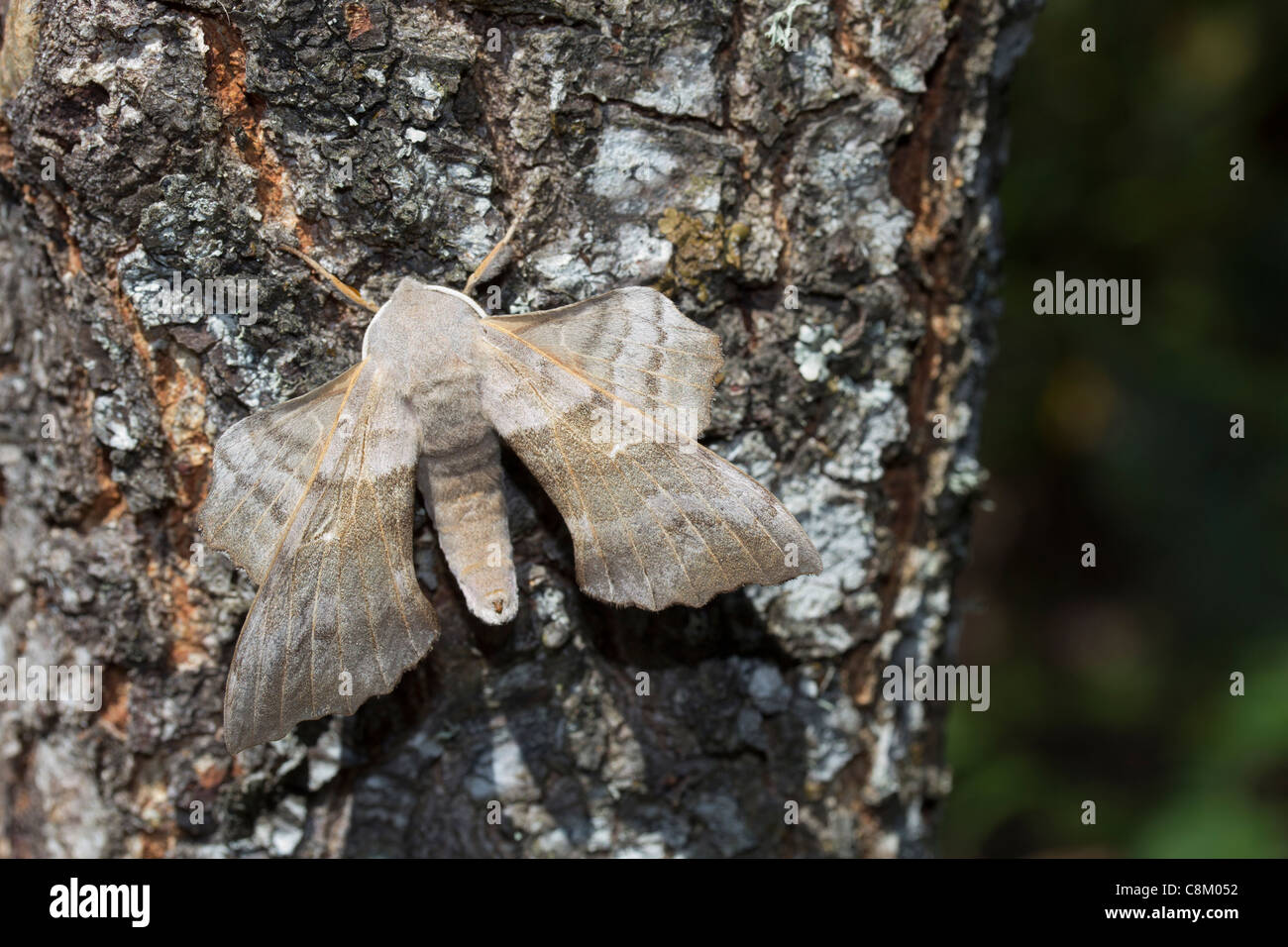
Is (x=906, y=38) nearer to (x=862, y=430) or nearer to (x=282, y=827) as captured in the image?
(x=862, y=430)

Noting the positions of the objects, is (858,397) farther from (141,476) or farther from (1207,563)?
(1207,563)

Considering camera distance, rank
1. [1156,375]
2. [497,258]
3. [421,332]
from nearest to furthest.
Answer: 1. [421,332]
2. [497,258]
3. [1156,375]

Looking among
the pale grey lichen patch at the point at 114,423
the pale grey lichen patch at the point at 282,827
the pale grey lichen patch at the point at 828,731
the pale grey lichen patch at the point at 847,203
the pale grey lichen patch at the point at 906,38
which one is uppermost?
the pale grey lichen patch at the point at 906,38

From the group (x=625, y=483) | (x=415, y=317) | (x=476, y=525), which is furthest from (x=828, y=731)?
(x=415, y=317)

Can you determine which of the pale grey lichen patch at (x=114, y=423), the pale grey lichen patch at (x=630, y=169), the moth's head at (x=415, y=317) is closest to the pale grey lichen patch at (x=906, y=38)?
the pale grey lichen patch at (x=630, y=169)

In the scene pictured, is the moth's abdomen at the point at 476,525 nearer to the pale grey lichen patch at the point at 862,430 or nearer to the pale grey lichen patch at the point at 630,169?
the pale grey lichen patch at the point at 630,169

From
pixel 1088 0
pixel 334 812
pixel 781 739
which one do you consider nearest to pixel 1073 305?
pixel 1088 0
